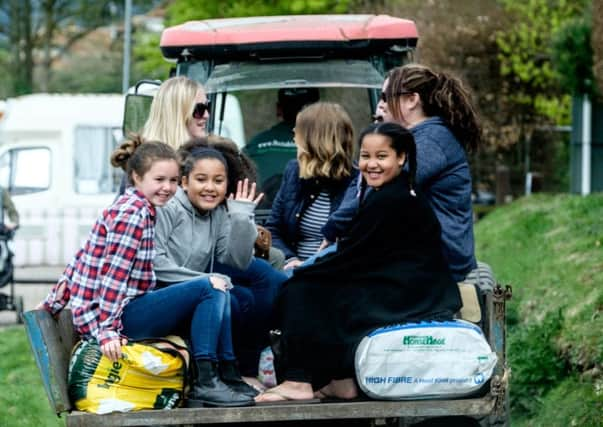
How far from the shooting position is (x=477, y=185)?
32.6 m

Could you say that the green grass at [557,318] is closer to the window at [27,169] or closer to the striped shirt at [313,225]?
the striped shirt at [313,225]

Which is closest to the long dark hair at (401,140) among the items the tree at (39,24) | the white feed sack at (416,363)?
the white feed sack at (416,363)

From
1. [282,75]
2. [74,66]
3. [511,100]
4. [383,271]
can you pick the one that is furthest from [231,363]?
[74,66]

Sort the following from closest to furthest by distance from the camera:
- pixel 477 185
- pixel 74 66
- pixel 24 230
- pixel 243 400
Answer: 1. pixel 243 400
2. pixel 24 230
3. pixel 477 185
4. pixel 74 66

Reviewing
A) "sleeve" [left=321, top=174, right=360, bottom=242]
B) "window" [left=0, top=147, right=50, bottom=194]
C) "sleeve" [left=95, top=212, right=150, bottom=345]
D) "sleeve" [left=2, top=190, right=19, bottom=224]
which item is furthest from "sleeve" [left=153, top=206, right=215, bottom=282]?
"window" [left=0, top=147, right=50, bottom=194]

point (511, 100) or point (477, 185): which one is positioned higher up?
point (511, 100)

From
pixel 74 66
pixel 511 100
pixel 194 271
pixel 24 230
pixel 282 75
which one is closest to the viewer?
pixel 194 271

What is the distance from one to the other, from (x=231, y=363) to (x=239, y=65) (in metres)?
3.62

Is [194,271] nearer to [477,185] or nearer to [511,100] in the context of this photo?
[511,100]

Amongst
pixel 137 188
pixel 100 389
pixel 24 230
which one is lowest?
pixel 24 230

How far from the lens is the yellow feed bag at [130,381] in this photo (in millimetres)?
5816

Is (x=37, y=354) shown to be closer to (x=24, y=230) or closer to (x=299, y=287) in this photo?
(x=299, y=287)

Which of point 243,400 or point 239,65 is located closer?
point 243,400

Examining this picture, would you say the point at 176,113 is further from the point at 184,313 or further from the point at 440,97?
the point at 184,313
